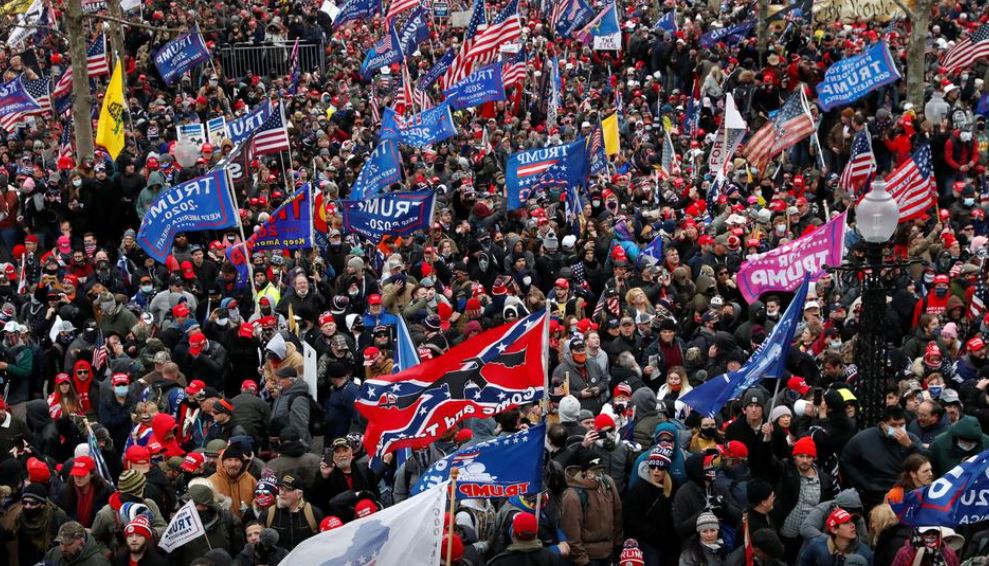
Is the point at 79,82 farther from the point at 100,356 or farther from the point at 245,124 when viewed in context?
the point at 100,356

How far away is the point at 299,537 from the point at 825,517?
11.6 ft

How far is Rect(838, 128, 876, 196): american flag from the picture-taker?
2072cm

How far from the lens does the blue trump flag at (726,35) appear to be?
30156 mm

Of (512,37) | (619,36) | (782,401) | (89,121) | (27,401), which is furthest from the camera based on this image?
(619,36)

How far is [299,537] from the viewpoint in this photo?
459 inches

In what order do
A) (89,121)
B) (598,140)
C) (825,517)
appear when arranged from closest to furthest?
(825,517) < (598,140) < (89,121)

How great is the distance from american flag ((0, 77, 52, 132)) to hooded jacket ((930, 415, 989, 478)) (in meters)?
17.0

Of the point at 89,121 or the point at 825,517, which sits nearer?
the point at 825,517

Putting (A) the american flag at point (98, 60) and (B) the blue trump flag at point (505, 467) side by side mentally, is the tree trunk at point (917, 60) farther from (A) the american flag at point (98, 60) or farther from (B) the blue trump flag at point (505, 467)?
(B) the blue trump flag at point (505, 467)

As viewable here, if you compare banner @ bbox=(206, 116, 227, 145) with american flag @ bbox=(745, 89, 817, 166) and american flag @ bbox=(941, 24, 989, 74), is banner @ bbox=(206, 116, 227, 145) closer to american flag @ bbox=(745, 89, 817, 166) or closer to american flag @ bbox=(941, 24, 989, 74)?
american flag @ bbox=(745, 89, 817, 166)

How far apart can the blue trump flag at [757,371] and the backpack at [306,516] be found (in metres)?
3.04

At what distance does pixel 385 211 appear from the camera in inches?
742

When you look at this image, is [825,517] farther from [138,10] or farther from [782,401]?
[138,10]

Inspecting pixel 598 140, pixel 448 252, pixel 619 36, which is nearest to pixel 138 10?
pixel 619 36
